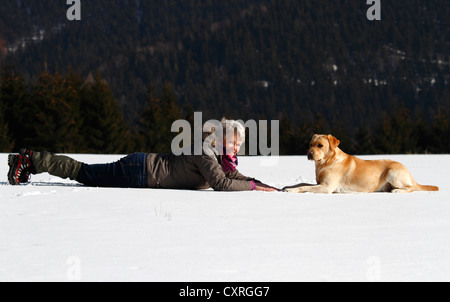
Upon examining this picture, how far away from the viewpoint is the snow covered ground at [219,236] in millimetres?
3400

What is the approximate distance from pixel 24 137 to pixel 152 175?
4737 cm

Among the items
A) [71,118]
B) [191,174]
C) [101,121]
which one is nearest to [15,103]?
[71,118]

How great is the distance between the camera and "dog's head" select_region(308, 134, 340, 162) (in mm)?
7746

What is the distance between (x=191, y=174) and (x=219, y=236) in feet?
10.9

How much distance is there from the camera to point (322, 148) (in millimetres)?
7785

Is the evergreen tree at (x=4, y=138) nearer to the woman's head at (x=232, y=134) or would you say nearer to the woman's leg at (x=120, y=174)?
the woman's leg at (x=120, y=174)

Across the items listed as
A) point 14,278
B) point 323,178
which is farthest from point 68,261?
point 323,178

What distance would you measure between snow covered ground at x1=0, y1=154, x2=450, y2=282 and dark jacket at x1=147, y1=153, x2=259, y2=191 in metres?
0.37

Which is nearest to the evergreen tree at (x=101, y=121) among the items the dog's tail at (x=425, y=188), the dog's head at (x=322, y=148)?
the dog's head at (x=322, y=148)

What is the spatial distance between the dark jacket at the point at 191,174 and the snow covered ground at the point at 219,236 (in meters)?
0.37

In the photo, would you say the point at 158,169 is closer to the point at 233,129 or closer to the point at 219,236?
the point at 233,129

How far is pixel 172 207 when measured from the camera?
5.89 meters
